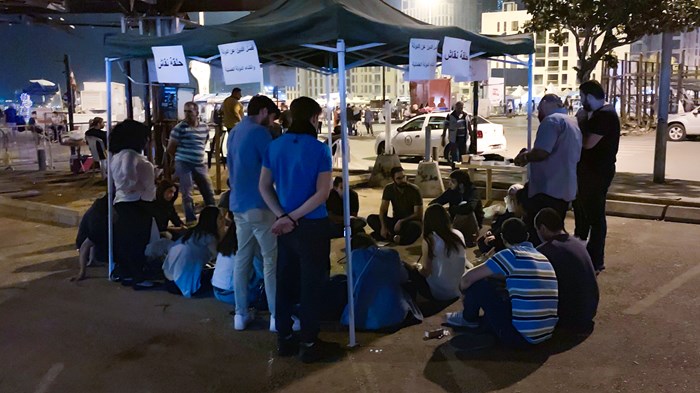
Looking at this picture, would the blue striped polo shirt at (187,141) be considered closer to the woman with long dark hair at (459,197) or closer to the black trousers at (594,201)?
the woman with long dark hair at (459,197)

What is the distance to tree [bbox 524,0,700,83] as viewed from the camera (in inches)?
520

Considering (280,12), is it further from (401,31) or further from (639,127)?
(639,127)

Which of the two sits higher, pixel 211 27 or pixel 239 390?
pixel 211 27

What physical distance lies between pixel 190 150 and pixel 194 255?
10.4 ft

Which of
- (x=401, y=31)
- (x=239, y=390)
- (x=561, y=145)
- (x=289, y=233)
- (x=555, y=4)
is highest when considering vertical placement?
(x=555, y=4)

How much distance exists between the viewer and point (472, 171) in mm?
12078

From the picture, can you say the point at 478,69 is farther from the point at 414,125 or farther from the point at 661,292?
the point at 414,125

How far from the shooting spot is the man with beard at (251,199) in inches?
197

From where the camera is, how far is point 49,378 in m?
4.58

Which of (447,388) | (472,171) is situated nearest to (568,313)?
(447,388)

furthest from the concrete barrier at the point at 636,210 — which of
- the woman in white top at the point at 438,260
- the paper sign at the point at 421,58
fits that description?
the paper sign at the point at 421,58

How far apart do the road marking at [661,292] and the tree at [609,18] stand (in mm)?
7524

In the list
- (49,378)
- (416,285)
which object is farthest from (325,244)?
(49,378)

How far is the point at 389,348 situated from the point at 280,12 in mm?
3487
